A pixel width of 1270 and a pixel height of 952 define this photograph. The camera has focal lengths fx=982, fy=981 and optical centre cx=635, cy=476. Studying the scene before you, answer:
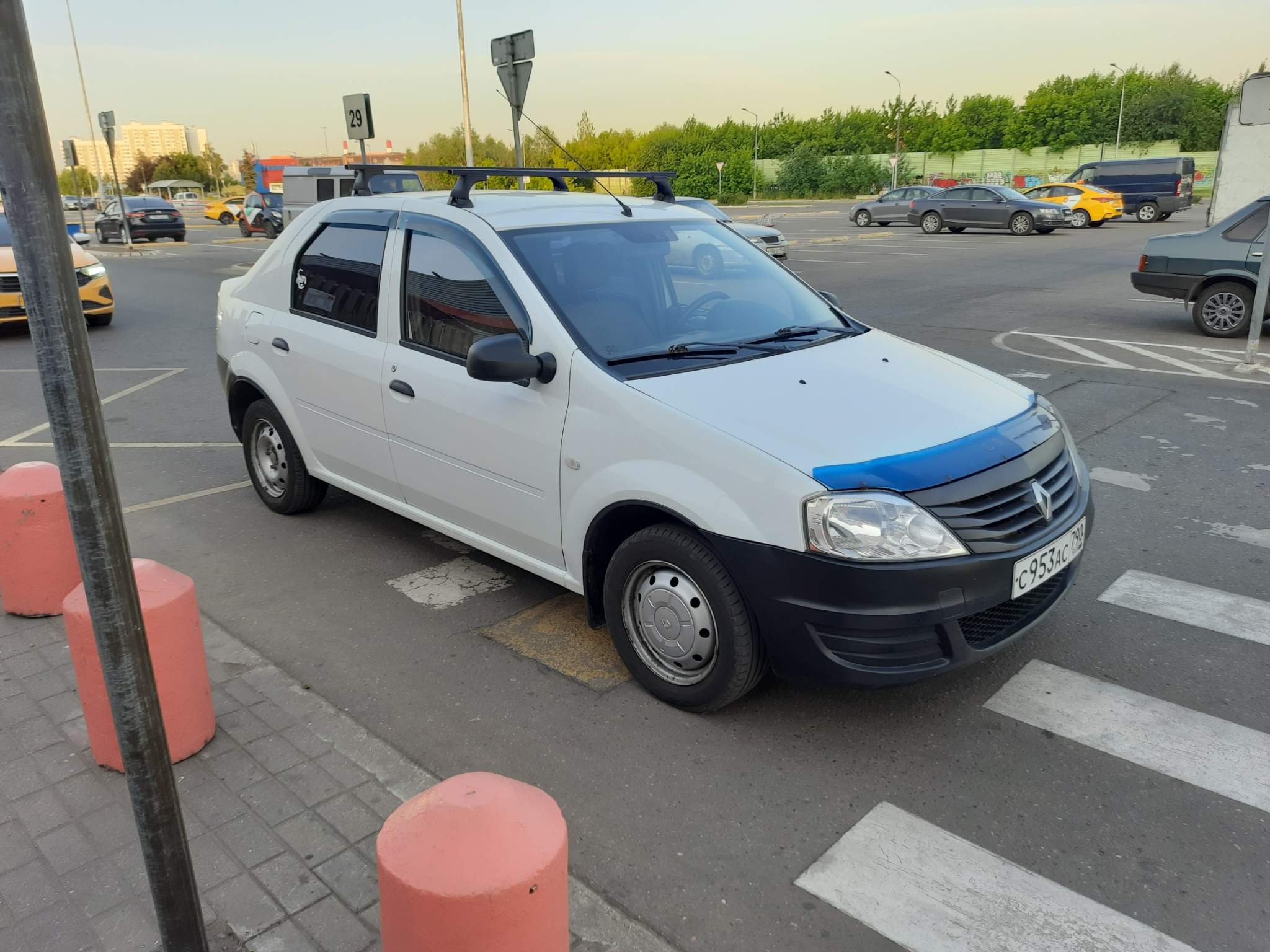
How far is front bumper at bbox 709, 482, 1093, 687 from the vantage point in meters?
3.13

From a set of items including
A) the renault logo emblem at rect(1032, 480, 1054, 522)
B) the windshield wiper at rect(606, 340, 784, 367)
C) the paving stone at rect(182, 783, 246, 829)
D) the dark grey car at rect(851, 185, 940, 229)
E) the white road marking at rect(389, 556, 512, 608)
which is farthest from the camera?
the dark grey car at rect(851, 185, 940, 229)

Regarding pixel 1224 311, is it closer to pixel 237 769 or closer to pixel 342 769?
pixel 342 769

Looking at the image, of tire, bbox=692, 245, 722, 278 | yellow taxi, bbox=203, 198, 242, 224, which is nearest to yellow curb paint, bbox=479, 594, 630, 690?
tire, bbox=692, 245, 722, 278

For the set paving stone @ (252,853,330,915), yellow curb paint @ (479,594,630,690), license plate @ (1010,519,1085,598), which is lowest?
yellow curb paint @ (479,594,630,690)

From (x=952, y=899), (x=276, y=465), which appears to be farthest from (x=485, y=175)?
(x=952, y=899)

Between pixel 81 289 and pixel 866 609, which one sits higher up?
pixel 81 289

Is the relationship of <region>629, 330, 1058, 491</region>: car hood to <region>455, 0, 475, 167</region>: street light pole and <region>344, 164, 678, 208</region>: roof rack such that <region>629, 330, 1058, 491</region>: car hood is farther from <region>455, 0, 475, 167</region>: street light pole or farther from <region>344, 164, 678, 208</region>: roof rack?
<region>455, 0, 475, 167</region>: street light pole

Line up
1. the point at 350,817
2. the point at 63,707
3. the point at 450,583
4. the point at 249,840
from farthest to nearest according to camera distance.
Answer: the point at 450,583, the point at 63,707, the point at 350,817, the point at 249,840

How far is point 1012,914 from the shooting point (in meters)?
2.71

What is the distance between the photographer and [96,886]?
110 inches

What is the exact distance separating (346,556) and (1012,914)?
12.4 feet

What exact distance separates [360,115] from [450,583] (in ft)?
37.2

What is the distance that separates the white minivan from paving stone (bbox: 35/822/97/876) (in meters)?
1.85

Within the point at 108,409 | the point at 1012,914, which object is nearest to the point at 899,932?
the point at 1012,914
